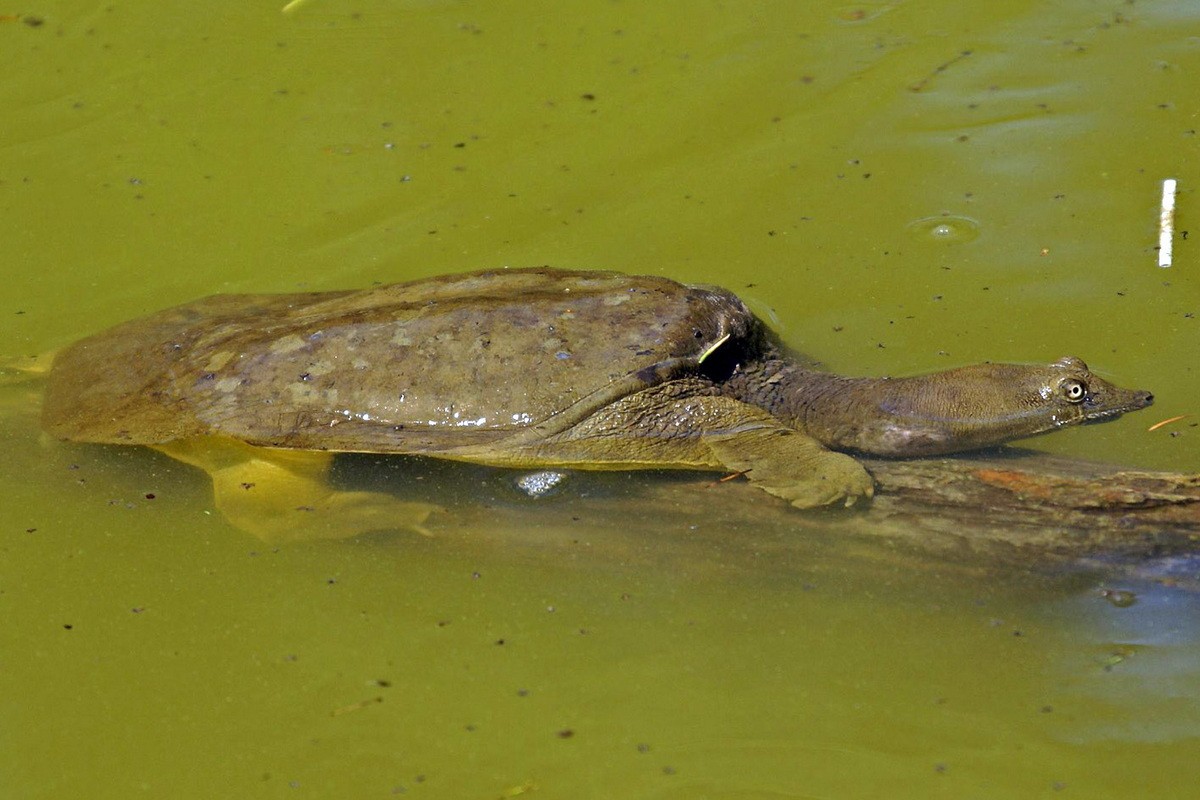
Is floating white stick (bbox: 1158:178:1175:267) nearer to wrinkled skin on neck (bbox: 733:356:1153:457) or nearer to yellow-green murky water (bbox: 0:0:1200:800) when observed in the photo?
yellow-green murky water (bbox: 0:0:1200:800)

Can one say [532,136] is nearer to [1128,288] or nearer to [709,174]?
[709,174]

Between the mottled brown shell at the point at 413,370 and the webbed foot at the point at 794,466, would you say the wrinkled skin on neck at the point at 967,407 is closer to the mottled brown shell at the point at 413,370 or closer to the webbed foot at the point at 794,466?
the webbed foot at the point at 794,466

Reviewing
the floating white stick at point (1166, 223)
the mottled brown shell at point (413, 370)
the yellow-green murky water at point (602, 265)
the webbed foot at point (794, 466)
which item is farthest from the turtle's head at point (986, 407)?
the floating white stick at point (1166, 223)

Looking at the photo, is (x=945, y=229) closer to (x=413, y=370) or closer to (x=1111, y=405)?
(x=1111, y=405)

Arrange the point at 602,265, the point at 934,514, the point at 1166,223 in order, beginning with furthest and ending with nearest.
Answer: the point at 602,265 < the point at 1166,223 < the point at 934,514

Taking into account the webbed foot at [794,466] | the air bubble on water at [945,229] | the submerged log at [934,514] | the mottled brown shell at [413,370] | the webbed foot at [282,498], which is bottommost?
the submerged log at [934,514]

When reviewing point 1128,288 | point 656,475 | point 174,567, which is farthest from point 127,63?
point 1128,288

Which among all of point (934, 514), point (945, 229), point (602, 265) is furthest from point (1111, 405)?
point (602, 265)
